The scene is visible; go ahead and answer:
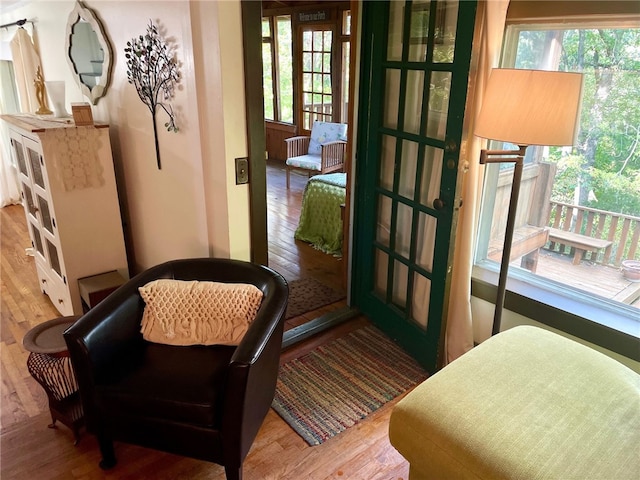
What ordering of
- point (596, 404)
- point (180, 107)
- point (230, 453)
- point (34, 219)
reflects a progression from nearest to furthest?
point (596, 404), point (230, 453), point (180, 107), point (34, 219)

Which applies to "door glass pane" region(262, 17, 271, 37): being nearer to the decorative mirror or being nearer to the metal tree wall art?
the decorative mirror

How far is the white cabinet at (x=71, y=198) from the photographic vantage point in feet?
9.09

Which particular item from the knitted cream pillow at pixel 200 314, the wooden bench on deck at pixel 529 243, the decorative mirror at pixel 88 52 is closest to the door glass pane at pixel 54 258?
the decorative mirror at pixel 88 52

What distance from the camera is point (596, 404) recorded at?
1.44 metres

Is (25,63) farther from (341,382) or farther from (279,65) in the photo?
(341,382)

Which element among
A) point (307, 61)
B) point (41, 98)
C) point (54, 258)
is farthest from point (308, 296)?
point (307, 61)

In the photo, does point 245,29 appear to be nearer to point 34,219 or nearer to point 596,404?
point 596,404

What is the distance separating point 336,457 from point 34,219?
8.74 ft

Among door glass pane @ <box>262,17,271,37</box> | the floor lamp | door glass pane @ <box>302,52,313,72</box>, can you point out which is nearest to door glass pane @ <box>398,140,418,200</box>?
the floor lamp

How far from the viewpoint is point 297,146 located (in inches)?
238

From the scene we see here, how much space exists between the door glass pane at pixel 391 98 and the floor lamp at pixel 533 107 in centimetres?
67

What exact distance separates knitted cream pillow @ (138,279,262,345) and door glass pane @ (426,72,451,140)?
42.8 inches

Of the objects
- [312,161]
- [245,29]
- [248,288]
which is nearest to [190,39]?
[245,29]

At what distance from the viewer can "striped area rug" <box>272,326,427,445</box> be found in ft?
6.97
